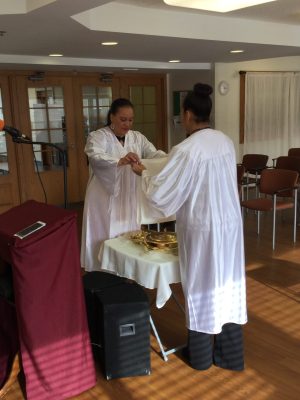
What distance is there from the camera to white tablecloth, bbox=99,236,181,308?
2268mm

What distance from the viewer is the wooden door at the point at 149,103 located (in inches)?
287

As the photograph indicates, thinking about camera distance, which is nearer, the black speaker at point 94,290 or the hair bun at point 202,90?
the hair bun at point 202,90

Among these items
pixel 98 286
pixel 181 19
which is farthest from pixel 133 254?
pixel 181 19

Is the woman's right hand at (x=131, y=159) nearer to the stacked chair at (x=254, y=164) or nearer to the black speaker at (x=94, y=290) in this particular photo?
the black speaker at (x=94, y=290)

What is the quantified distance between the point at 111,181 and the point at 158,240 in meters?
0.69

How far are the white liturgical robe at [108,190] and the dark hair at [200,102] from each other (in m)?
0.81

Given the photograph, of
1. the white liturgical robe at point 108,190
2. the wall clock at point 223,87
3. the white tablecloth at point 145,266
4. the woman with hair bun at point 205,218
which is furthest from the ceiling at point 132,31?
the white tablecloth at point 145,266

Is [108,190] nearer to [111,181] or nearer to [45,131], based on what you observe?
[111,181]

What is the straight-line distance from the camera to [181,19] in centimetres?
377

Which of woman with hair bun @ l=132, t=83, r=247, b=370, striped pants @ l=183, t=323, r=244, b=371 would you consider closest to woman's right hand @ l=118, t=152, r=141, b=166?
woman with hair bun @ l=132, t=83, r=247, b=370

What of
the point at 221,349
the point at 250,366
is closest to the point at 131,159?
the point at 221,349

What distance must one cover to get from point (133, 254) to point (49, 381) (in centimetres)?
77

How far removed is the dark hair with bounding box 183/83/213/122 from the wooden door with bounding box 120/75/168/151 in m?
5.22

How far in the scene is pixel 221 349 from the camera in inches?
96.1
